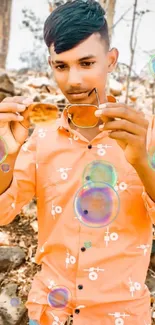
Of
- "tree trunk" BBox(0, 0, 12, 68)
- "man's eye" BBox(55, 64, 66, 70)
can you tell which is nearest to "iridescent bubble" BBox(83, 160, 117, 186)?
"man's eye" BBox(55, 64, 66, 70)

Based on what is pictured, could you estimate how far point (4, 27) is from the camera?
30.9 feet

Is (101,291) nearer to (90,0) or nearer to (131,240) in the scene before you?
(131,240)

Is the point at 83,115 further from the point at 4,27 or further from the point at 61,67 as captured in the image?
the point at 4,27

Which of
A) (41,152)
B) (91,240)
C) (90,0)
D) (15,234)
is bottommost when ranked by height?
(15,234)

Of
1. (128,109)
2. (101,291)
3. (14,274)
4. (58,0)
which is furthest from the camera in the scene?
(58,0)

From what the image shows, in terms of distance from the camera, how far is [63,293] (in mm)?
1607

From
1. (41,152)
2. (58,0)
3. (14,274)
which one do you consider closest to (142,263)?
(41,152)

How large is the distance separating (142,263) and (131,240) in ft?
0.37

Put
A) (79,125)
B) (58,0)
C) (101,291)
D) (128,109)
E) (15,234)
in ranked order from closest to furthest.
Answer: (128,109) < (101,291) < (79,125) < (15,234) < (58,0)

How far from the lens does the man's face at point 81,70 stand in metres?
1.55

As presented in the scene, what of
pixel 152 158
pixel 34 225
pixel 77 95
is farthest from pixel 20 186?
pixel 34 225

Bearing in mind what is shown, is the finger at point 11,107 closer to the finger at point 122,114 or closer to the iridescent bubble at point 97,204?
the finger at point 122,114

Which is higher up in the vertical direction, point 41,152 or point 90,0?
point 90,0

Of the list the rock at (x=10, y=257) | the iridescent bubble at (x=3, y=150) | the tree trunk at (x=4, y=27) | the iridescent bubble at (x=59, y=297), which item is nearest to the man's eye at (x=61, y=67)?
the iridescent bubble at (x=3, y=150)
